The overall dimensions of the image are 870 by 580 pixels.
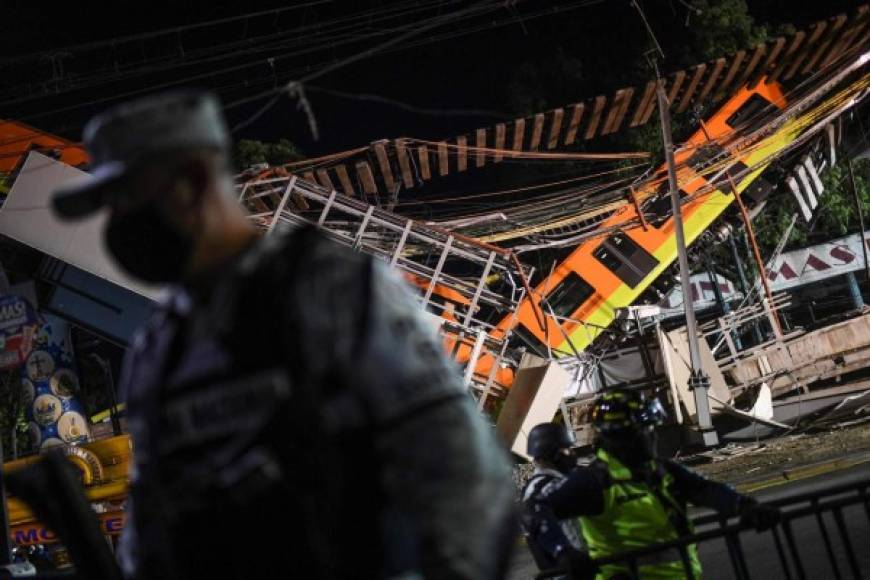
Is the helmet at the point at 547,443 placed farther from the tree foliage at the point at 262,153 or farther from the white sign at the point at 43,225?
the tree foliage at the point at 262,153

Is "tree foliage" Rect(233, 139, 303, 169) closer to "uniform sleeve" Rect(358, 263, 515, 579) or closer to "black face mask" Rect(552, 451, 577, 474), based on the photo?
"black face mask" Rect(552, 451, 577, 474)

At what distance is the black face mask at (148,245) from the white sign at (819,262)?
20780 mm

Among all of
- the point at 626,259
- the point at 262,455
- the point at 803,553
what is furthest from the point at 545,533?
the point at 626,259

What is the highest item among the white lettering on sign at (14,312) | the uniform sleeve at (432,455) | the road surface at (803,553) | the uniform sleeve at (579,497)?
the white lettering on sign at (14,312)

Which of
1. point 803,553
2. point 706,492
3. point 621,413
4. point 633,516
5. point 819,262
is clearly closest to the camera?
point 706,492

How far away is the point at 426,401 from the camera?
1429 millimetres

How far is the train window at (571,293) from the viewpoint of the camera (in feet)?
54.5

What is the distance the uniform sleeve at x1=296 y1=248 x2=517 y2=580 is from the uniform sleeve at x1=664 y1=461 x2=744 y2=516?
2.92 m

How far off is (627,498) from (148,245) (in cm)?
351

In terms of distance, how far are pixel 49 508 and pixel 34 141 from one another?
14.8 m

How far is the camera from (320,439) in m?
1.42

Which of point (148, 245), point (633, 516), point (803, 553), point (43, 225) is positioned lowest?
point (803, 553)

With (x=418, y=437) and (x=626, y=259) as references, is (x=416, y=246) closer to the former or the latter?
(x=626, y=259)

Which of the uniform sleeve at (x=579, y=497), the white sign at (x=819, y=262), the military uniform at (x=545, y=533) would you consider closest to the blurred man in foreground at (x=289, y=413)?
the military uniform at (x=545, y=533)
